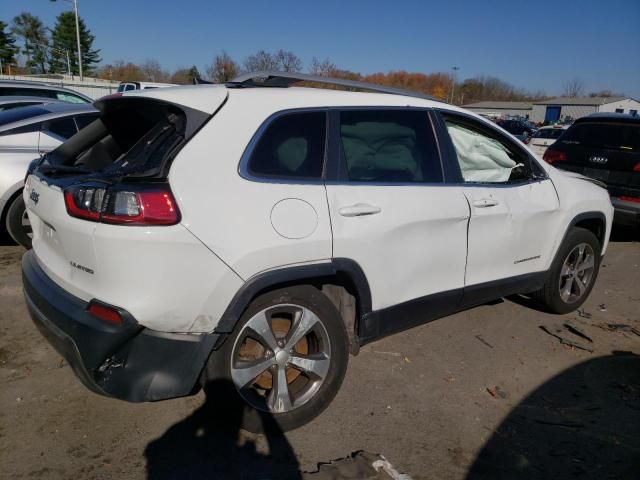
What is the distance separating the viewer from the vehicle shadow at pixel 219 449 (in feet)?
8.20

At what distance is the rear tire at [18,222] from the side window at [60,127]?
1.00 m

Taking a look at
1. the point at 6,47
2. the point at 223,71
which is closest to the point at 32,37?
the point at 6,47

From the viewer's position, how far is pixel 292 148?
2.72m

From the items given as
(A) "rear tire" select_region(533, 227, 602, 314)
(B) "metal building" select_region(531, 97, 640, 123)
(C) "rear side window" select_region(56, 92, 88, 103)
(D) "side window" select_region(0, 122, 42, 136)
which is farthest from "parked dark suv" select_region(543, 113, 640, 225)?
(B) "metal building" select_region(531, 97, 640, 123)

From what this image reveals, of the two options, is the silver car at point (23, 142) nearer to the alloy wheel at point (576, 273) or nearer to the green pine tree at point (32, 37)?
the alloy wheel at point (576, 273)

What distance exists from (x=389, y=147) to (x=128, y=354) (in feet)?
6.49

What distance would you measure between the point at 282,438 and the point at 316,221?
1202 millimetres

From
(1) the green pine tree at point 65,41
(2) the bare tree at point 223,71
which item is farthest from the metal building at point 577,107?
(1) the green pine tree at point 65,41

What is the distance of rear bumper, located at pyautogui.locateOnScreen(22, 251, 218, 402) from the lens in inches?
91.4

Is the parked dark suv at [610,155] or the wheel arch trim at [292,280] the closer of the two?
the wheel arch trim at [292,280]

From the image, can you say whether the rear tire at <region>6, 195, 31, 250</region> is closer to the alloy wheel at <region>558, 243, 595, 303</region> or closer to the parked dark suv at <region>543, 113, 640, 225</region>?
the alloy wheel at <region>558, 243, 595, 303</region>

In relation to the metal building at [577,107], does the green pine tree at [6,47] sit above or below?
above

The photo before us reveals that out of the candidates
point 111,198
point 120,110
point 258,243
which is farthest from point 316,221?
point 120,110

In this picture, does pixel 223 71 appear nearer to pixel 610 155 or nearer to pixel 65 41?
pixel 610 155
